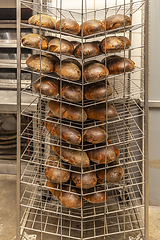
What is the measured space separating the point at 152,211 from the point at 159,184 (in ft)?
0.67

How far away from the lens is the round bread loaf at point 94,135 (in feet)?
3.74

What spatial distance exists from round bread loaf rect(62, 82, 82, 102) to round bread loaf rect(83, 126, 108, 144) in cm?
18

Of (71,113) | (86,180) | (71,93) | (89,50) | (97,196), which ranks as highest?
(89,50)

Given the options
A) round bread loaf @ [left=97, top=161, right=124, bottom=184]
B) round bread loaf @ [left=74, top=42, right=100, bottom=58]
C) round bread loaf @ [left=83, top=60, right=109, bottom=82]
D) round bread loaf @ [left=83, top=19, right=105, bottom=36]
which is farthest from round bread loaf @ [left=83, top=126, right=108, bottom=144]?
round bread loaf @ [left=83, top=19, right=105, bottom=36]

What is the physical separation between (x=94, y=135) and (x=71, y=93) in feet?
0.83

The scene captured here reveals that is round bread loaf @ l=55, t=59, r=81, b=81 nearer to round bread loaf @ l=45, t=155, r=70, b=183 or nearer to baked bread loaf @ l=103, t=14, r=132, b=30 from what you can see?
baked bread loaf @ l=103, t=14, r=132, b=30

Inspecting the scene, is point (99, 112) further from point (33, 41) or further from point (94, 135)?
point (33, 41)

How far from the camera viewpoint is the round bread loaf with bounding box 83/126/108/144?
114 centimetres

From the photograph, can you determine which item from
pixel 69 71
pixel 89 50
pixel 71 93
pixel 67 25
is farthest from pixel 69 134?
pixel 67 25

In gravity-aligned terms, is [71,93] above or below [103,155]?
above

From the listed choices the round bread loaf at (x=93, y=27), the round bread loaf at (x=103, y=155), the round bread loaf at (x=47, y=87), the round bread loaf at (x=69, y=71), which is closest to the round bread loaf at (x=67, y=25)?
the round bread loaf at (x=93, y=27)

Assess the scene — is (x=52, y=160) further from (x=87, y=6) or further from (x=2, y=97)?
(x=87, y=6)

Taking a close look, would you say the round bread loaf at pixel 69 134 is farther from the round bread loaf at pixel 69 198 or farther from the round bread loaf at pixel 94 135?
the round bread loaf at pixel 69 198

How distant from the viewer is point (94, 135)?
1.14 m
